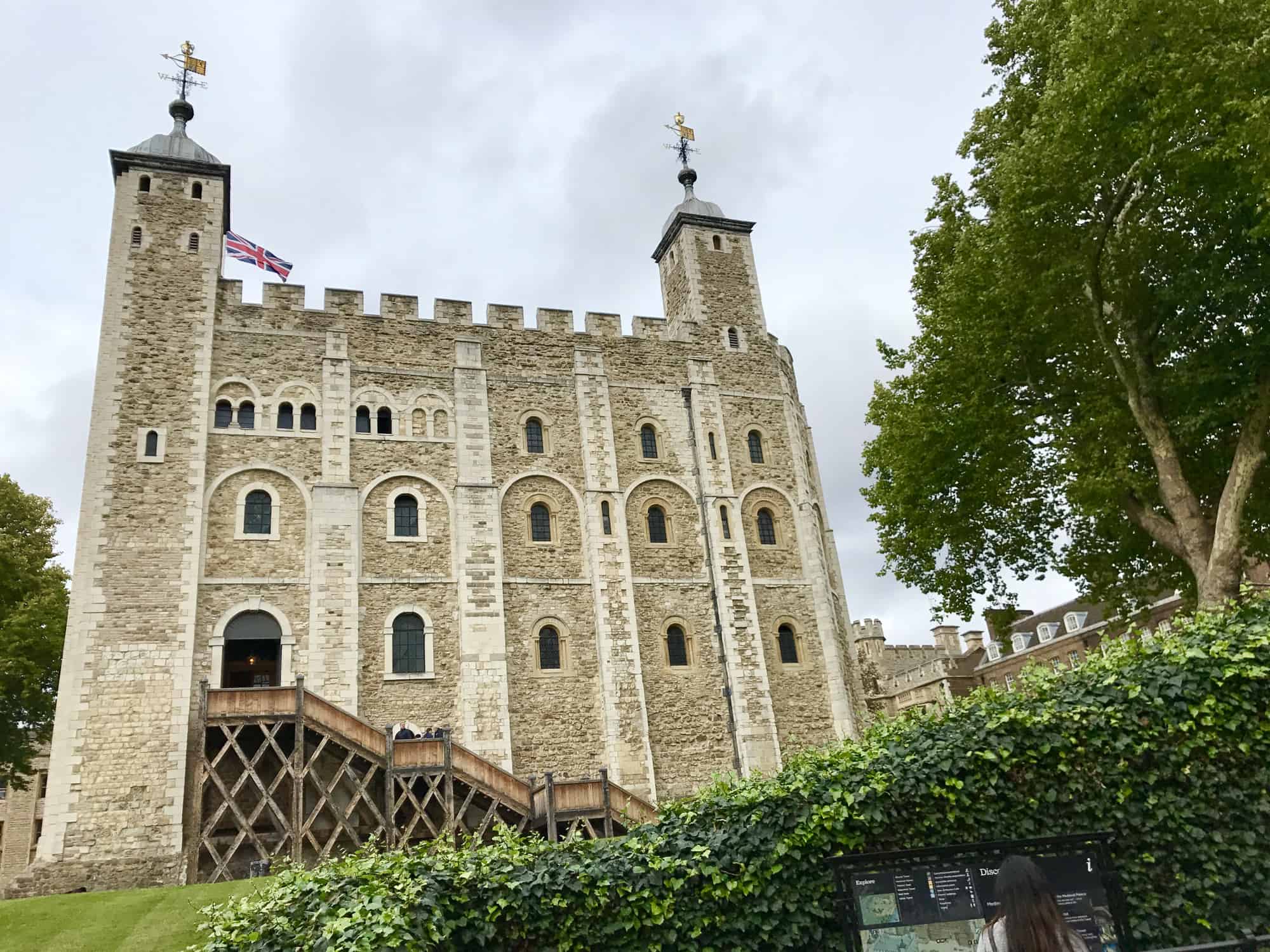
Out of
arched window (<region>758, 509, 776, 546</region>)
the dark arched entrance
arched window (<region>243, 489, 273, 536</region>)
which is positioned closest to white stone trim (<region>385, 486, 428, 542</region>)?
arched window (<region>243, 489, 273, 536</region>)

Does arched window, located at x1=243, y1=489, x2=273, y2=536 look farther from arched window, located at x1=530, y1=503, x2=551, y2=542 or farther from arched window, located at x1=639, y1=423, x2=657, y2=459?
arched window, located at x1=639, y1=423, x2=657, y2=459

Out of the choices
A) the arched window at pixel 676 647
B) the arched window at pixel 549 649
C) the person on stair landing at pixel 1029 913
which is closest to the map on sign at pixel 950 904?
the person on stair landing at pixel 1029 913

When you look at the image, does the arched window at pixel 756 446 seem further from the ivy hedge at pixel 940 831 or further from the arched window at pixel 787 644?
the ivy hedge at pixel 940 831

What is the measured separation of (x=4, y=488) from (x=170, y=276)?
863 centimetres

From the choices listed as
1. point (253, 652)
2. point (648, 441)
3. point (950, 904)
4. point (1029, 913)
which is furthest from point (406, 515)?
point (1029, 913)

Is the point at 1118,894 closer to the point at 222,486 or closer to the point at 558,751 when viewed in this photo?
the point at 558,751

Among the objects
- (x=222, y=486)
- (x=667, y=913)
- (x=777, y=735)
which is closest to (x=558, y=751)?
(x=777, y=735)

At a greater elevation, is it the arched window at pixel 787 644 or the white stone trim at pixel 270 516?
the white stone trim at pixel 270 516

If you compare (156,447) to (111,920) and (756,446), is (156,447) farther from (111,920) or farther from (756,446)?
(756,446)

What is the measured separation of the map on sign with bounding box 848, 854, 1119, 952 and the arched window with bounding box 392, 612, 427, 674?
1709 cm

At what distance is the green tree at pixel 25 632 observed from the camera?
23359mm

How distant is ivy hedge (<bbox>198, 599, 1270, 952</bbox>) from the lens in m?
7.11

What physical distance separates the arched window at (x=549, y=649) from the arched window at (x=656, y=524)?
401 cm

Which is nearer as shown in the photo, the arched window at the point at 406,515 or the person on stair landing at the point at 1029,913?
the person on stair landing at the point at 1029,913
